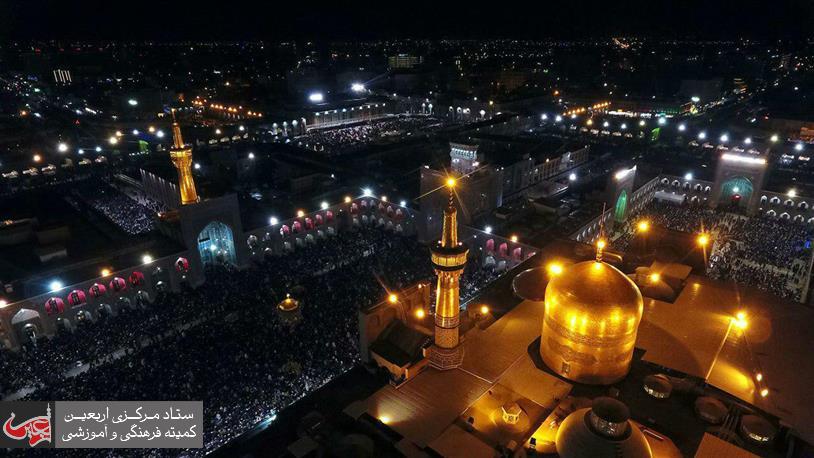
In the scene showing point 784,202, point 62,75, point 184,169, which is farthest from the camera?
point 62,75

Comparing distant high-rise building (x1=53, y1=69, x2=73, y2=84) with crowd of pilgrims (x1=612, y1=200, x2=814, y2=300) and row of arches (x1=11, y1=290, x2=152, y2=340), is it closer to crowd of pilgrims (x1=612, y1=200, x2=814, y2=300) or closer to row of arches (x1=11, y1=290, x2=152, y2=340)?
row of arches (x1=11, y1=290, x2=152, y2=340)

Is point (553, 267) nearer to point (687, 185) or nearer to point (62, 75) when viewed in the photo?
point (687, 185)

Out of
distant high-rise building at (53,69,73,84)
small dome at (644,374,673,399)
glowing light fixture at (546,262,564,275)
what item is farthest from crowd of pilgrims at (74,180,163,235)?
distant high-rise building at (53,69,73,84)

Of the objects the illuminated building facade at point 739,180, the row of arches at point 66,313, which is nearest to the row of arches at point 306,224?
the row of arches at point 66,313

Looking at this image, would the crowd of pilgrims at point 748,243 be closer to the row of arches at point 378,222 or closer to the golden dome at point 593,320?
the row of arches at point 378,222

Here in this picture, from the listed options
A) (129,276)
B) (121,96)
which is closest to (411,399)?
(129,276)

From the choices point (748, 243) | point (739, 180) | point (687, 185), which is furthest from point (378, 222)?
point (739, 180)

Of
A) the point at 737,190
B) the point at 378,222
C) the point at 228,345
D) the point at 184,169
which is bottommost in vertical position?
the point at 378,222
